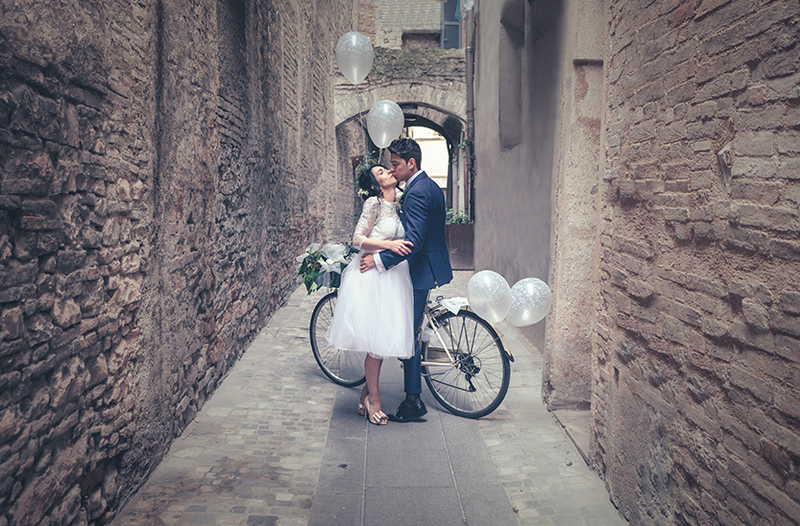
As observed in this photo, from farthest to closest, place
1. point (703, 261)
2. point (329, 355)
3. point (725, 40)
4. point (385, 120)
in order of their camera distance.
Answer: point (385, 120) → point (329, 355) → point (703, 261) → point (725, 40)

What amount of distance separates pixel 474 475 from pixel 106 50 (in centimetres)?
265

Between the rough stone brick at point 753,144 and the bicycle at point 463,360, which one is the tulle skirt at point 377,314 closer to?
the bicycle at point 463,360

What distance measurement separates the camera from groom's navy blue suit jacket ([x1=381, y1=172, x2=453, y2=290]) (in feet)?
10.9

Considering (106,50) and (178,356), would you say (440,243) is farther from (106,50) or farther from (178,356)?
(106,50)

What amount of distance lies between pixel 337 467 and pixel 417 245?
1326mm

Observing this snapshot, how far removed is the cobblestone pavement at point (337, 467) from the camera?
2484 mm

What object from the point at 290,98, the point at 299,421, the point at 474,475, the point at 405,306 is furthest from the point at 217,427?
the point at 290,98

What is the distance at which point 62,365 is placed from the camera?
2.04 meters

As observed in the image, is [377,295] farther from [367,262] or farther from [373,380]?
[373,380]

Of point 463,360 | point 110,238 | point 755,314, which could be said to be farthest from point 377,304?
point 755,314

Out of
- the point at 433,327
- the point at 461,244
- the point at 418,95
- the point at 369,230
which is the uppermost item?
the point at 418,95

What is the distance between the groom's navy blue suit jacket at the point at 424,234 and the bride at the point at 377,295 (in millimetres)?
59

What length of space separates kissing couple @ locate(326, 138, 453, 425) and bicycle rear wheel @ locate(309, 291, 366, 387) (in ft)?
2.47

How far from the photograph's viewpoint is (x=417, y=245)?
11.0ft
